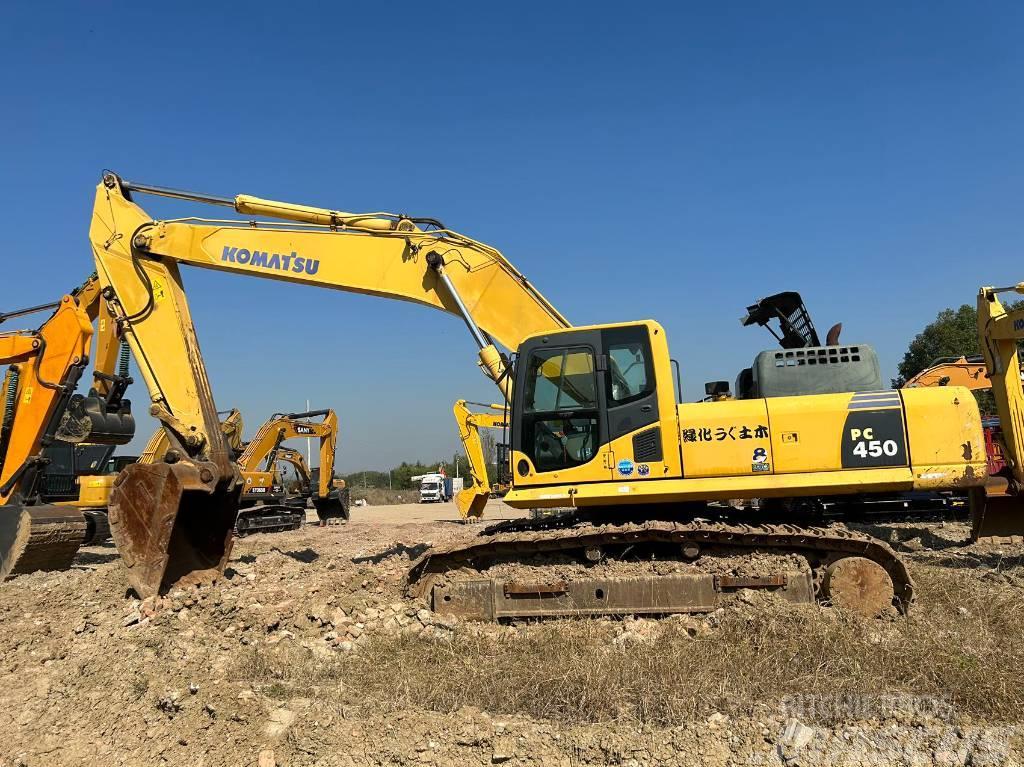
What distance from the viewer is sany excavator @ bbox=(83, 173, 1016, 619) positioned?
7.14 metres

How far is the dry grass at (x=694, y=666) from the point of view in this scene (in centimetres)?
501

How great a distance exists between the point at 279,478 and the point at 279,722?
16.9 m

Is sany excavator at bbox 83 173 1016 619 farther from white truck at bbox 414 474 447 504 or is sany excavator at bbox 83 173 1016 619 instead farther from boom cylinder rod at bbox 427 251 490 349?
white truck at bbox 414 474 447 504

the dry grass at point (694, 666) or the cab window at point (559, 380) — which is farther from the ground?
the cab window at point (559, 380)

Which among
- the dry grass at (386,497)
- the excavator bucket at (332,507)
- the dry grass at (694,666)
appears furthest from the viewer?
the dry grass at (386,497)

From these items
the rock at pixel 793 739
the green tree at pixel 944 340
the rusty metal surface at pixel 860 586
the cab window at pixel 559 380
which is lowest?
the rock at pixel 793 739

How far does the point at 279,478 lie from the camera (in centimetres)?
2117

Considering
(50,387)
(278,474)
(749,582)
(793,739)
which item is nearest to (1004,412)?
(749,582)

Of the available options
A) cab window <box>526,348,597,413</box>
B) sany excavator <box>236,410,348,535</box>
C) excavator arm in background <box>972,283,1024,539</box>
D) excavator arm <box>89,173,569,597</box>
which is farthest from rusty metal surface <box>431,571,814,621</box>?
sany excavator <box>236,410,348,535</box>

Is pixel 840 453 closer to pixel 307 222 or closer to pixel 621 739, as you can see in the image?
pixel 621 739

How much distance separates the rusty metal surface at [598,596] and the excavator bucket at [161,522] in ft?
9.82

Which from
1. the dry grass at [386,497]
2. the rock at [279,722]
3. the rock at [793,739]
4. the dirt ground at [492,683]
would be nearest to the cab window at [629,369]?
the dirt ground at [492,683]

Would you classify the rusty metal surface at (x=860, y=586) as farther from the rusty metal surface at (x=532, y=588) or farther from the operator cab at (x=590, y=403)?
the rusty metal surface at (x=532, y=588)

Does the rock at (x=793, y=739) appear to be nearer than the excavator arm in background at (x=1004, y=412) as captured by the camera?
Yes
